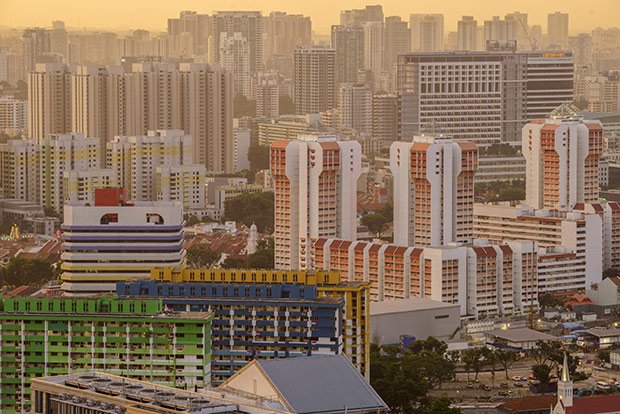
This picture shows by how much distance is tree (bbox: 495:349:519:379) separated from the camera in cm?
1533

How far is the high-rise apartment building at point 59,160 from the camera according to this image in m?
24.4

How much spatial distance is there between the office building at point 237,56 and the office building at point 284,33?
0.39 metres

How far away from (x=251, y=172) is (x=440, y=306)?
1380 cm

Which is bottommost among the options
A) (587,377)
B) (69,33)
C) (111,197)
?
A: (587,377)

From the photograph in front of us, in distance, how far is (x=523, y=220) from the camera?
1966 centimetres

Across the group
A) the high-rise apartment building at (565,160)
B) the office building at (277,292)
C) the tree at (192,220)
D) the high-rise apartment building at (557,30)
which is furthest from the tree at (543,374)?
the high-rise apartment building at (557,30)

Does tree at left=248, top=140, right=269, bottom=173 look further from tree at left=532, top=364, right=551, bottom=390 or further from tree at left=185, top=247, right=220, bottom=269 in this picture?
tree at left=532, top=364, right=551, bottom=390

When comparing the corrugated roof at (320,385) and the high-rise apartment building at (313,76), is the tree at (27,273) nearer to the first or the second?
the corrugated roof at (320,385)

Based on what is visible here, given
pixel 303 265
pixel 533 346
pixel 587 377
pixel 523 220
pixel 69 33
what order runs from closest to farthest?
pixel 587 377 → pixel 533 346 → pixel 303 265 → pixel 523 220 → pixel 69 33

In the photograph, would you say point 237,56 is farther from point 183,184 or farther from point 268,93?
point 183,184

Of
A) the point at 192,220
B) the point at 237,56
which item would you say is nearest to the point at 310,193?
the point at 192,220

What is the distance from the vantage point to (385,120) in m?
32.3

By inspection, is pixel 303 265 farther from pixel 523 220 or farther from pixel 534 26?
pixel 534 26

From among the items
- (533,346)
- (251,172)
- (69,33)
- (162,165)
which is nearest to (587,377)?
(533,346)
